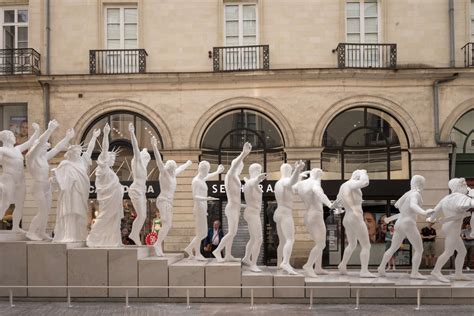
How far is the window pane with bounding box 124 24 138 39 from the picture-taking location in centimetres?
2566

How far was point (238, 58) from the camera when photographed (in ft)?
82.6

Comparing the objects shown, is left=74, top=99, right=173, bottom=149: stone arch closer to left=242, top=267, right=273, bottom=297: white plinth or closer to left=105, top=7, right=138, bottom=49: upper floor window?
left=105, top=7, right=138, bottom=49: upper floor window

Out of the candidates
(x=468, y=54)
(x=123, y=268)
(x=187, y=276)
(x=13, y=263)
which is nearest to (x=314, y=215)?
(x=187, y=276)

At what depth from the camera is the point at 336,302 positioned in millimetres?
15648

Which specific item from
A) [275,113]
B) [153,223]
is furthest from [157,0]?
[153,223]

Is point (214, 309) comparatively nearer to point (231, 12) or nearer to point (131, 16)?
point (231, 12)

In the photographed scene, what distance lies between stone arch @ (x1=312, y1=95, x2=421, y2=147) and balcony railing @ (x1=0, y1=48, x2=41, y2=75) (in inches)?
370

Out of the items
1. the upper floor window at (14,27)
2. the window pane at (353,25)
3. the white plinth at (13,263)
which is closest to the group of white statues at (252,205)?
the white plinth at (13,263)

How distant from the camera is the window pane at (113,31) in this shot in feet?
84.2

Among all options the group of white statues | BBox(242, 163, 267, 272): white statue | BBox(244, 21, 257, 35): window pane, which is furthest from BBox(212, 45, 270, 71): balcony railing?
BBox(242, 163, 267, 272): white statue

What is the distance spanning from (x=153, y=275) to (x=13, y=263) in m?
2.94

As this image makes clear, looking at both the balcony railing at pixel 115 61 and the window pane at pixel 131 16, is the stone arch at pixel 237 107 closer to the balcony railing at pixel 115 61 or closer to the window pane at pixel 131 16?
the balcony railing at pixel 115 61

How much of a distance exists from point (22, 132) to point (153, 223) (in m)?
5.48

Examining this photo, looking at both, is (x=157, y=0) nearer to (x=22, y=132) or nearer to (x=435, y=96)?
(x=22, y=132)
